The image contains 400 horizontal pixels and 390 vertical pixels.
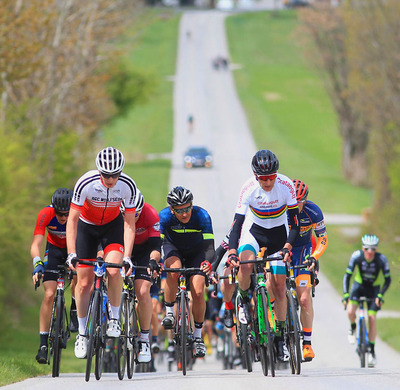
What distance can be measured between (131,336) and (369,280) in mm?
7312

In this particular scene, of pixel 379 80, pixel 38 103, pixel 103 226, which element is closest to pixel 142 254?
pixel 103 226

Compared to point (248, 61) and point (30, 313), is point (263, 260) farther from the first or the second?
point (248, 61)

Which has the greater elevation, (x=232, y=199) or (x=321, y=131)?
(x=321, y=131)

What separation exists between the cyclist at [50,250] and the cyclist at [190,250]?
52.6 inches

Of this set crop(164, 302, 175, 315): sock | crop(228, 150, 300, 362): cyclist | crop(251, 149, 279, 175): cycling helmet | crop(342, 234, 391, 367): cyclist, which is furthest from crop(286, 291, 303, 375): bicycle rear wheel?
crop(342, 234, 391, 367): cyclist

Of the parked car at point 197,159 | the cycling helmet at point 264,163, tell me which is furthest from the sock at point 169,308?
the parked car at point 197,159

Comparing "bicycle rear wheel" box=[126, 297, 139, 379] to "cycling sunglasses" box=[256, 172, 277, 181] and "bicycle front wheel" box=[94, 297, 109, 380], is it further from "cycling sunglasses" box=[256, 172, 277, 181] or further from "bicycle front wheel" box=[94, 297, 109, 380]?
"cycling sunglasses" box=[256, 172, 277, 181]

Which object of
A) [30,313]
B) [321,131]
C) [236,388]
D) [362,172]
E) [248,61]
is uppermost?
[248,61]

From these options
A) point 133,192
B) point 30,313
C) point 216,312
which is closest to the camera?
point 133,192

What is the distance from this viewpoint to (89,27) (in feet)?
119

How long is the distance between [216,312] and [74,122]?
2391 cm

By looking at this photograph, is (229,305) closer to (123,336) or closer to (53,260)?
(123,336)

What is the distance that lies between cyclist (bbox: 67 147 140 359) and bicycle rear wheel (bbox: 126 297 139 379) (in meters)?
0.65

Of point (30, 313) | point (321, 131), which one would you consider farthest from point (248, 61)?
point (30, 313)
